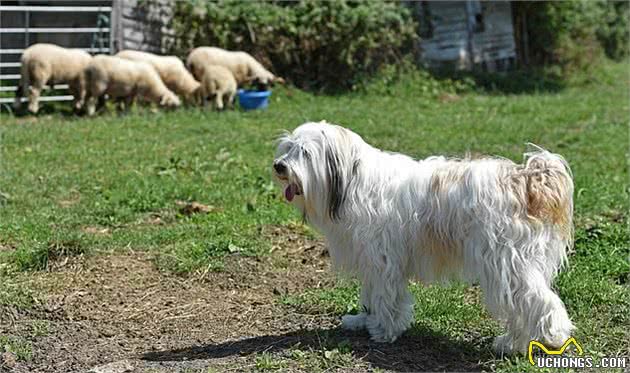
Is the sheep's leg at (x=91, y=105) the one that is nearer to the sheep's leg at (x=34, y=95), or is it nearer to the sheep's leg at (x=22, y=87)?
the sheep's leg at (x=34, y=95)

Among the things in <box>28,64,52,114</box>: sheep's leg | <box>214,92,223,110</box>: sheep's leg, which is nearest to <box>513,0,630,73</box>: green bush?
<box>214,92,223,110</box>: sheep's leg

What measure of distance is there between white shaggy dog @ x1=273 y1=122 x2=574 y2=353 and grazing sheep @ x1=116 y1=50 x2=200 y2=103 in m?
9.32

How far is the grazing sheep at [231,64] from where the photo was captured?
47.0 ft

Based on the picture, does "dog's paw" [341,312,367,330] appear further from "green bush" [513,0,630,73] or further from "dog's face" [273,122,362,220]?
"green bush" [513,0,630,73]

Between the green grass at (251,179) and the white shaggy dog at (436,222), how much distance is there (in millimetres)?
339

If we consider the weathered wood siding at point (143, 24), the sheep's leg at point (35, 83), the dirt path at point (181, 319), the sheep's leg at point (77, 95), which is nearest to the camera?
the dirt path at point (181, 319)

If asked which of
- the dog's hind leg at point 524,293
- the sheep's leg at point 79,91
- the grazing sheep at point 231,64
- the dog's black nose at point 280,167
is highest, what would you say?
the grazing sheep at point 231,64

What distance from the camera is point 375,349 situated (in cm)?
487

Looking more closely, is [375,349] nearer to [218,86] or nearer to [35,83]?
[218,86]

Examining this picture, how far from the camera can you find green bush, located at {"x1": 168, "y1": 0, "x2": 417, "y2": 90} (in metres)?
15.8

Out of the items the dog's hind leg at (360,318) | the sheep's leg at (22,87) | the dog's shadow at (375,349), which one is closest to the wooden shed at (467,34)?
the sheep's leg at (22,87)

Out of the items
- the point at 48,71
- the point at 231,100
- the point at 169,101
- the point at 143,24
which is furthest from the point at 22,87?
the point at 231,100

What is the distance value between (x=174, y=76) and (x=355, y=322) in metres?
9.43

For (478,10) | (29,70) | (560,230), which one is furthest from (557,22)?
(560,230)
